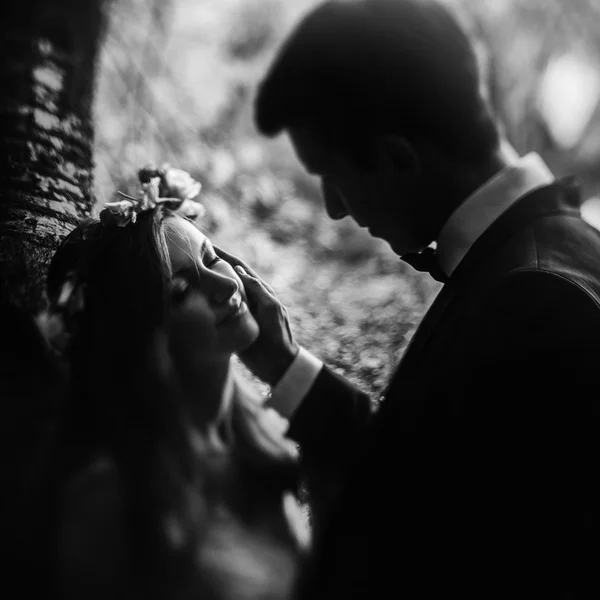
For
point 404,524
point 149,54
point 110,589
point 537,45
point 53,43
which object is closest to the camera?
point 110,589

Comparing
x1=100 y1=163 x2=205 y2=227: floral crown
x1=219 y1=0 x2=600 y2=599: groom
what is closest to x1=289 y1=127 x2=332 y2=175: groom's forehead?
x1=219 y1=0 x2=600 y2=599: groom

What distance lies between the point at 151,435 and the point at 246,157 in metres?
0.82

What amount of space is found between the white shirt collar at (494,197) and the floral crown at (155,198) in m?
0.45

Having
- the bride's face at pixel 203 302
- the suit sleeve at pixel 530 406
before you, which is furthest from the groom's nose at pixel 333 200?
the suit sleeve at pixel 530 406

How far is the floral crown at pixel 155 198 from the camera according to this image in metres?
0.99

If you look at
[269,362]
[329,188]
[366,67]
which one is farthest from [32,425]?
[366,67]

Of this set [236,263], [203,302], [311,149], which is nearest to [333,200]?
[311,149]

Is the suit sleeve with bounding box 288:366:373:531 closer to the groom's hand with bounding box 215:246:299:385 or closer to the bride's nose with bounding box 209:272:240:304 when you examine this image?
the groom's hand with bounding box 215:246:299:385

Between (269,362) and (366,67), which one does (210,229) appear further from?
(366,67)

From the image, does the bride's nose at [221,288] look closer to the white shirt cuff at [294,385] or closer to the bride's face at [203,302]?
the bride's face at [203,302]

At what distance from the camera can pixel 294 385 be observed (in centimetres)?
104

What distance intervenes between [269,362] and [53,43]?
0.84 m

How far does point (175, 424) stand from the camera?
89 cm

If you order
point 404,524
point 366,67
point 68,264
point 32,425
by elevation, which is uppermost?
point 366,67
